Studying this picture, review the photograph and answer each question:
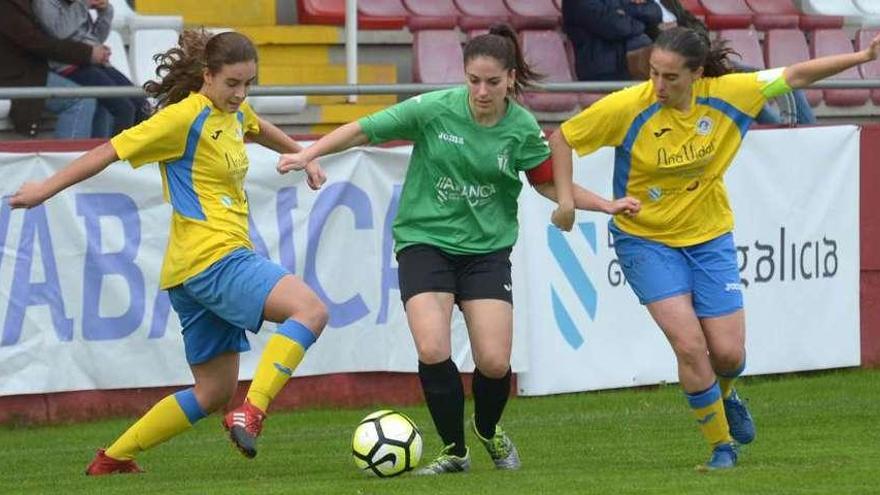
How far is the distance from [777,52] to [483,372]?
918cm

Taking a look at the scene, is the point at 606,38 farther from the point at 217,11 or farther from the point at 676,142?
the point at 676,142

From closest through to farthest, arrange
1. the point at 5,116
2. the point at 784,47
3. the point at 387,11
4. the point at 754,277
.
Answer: the point at 5,116 → the point at 754,277 → the point at 387,11 → the point at 784,47

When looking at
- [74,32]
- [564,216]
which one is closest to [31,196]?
[564,216]

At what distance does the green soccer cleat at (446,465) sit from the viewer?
27.5 feet

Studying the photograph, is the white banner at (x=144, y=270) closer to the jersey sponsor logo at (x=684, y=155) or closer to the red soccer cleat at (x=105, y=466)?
the red soccer cleat at (x=105, y=466)

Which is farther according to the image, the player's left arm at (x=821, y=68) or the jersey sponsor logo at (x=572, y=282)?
the jersey sponsor logo at (x=572, y=282)

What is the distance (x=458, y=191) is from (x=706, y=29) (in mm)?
5500

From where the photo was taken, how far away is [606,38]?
46.9 ft

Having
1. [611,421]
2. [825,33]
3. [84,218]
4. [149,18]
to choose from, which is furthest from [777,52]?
[84,218]

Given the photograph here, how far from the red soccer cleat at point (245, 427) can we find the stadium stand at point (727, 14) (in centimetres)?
992

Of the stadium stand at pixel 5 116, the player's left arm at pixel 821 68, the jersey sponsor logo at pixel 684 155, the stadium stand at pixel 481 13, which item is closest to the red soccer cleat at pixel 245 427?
the jersey sponsor logo at pixel 684 155

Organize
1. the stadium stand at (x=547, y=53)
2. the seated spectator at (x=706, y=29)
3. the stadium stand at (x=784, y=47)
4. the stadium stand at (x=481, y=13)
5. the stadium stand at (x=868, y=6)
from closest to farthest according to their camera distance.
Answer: the seated spectator at (x=706, y=29), the stadium stand at (x=547, y=53), the stadium stand at (x=481, y=13), the stadium stand at (x=784, y=47), the stadium stand at (x=868, y=6)

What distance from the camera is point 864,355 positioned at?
1332 cm

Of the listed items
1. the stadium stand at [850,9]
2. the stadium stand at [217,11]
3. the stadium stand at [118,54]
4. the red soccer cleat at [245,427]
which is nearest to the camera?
the red soccer cleat at [245,427]
